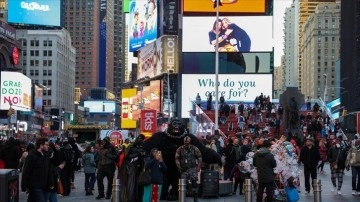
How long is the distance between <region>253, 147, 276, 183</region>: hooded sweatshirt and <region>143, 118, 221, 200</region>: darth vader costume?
8.94ft

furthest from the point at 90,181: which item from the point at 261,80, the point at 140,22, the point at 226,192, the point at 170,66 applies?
the point at 140,22

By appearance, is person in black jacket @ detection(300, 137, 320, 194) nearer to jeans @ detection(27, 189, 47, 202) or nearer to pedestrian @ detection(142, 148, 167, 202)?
pedestrian @ detection(142, 148, 167, 202)

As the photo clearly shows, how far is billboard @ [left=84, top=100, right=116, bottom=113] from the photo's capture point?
629ft

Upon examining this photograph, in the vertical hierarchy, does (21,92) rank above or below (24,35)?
below

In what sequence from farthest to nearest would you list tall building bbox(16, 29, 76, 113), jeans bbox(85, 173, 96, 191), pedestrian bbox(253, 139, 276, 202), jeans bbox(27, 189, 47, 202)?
tall building bbox(16, 29, 76, 113) → jeans bbox(85, 173, 96, 191) → pedestrian bbox(253, 139, 276, 202) → jeans bbox(27, 189, 47, 202)

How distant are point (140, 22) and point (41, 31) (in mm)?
48744

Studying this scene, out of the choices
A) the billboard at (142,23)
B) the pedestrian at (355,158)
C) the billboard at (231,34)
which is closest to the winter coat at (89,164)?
the pedestrian at (355,158)

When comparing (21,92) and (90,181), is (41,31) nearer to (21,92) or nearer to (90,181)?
(21,92)

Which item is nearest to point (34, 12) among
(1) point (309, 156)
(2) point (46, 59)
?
(2) point (46, 59)

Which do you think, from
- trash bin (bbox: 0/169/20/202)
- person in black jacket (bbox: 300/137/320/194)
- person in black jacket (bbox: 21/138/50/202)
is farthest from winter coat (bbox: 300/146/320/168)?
trash bin (bbox: 0/169/20/202)

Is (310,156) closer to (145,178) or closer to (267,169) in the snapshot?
(267,169)

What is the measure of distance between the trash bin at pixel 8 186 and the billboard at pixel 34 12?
12696cm

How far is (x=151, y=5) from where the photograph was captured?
11806 centimetres

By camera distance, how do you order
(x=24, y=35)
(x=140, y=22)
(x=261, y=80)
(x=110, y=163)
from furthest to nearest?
(x=24, y=35)
(x=140, y=22)
(x=261, y=80)
(x=110, y=163)
